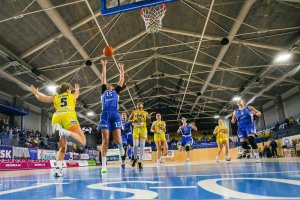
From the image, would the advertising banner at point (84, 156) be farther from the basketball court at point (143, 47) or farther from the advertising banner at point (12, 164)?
the advertising banner at point (12, 164)

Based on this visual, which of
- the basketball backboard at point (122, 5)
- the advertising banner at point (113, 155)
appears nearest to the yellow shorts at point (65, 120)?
the basketball backboard at point (122, 5)

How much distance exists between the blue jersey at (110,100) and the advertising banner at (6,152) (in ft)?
39.9

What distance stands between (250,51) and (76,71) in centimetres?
1360

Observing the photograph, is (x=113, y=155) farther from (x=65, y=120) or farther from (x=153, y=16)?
(x=65, y=120)

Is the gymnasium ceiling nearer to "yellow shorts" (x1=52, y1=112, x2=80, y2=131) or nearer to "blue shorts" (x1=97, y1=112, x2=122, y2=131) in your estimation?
"blue shorts" (x1=97, y1=112, x2=122, y2=131)

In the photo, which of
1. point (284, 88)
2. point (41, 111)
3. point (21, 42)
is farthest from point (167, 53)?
point (41, 111)

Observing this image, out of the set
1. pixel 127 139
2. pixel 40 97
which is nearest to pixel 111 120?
pixel 40 97

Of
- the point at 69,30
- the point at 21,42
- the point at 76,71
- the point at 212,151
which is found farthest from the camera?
the point at 212,151

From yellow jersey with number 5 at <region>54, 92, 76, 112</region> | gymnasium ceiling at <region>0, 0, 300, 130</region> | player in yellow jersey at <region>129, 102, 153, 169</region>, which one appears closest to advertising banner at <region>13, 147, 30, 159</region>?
gymnasium ceiling at <region>0, 0, 300, 130</region>

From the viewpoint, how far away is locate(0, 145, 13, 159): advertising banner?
1524 centimetres

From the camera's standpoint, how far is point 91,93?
2656cm

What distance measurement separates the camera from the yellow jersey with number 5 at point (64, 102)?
504 centimetres

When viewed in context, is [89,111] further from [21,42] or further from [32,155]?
→ [21,42]

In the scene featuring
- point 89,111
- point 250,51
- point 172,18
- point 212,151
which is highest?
point 172,18
